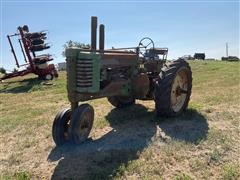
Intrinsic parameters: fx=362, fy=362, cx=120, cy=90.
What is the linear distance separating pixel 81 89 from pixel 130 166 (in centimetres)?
172

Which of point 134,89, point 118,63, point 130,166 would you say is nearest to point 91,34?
point 118,63

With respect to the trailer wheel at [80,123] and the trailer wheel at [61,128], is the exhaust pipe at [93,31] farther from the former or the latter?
the trailer wheel at [61,128]

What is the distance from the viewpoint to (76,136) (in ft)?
20.8

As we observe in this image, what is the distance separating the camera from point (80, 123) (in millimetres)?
6352

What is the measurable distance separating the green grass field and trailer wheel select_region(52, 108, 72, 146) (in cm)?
21

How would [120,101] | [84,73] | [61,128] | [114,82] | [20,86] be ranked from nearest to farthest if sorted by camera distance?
[84,73]
[61,128]
[114,82]
[120,101]
[20,86]

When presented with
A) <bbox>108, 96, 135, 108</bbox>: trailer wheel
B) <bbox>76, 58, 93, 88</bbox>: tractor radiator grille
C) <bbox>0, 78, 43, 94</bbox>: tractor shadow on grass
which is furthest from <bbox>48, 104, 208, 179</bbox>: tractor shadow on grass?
<bbox>0, 78, 43, 94</bbox>: tractor shadow on grass

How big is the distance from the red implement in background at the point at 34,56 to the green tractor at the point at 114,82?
11.2 m

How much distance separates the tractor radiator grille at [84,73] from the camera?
6410 mm

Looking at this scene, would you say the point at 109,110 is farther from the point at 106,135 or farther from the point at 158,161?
the point at 158,161

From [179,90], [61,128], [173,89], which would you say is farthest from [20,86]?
[61,128]

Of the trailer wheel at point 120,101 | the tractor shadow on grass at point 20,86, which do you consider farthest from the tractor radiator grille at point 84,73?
the tractor shadow on grass at point 20,86

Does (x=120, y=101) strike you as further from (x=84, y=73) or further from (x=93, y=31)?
(x=84, y=73)

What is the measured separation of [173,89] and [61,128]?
9.73 ft
